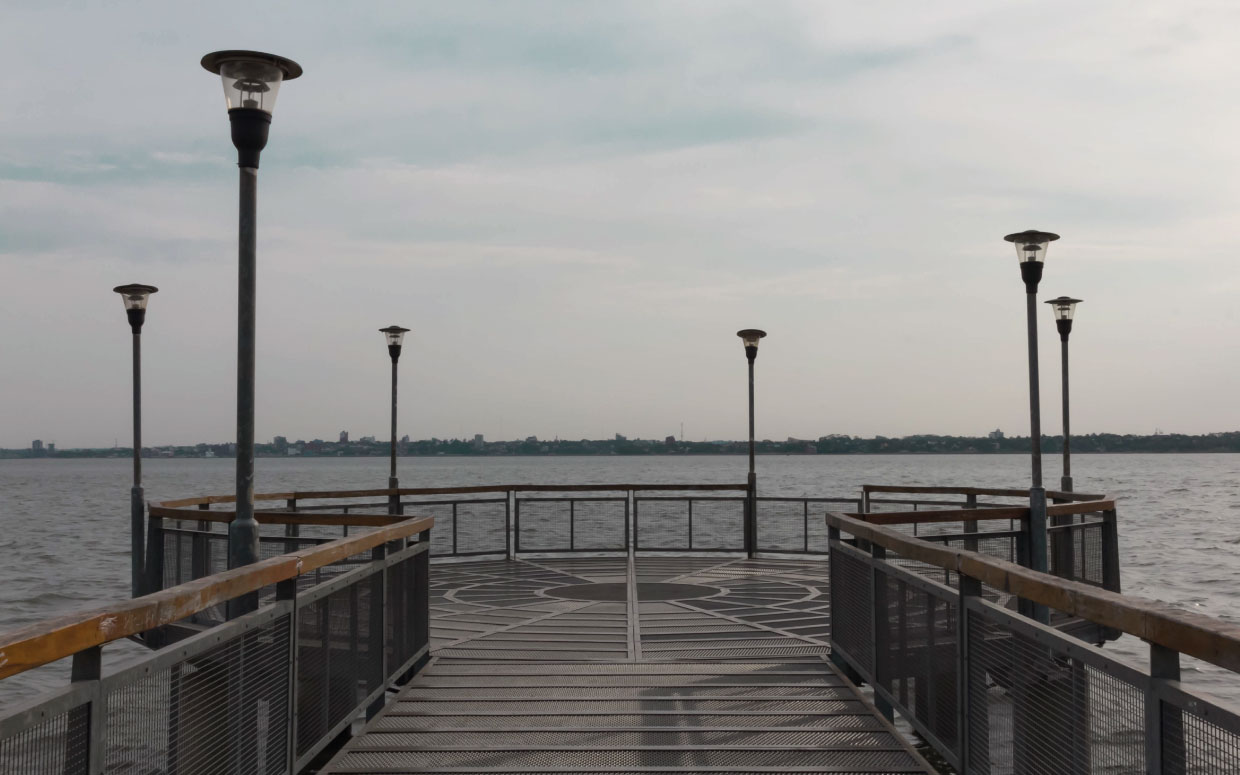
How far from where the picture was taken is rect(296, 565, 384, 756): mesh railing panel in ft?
19.8

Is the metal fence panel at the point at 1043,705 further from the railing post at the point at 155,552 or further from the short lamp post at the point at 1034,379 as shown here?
the railing post at the point at 155,552

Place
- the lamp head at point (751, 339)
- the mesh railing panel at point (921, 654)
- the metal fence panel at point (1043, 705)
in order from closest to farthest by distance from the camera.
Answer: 1. the metal fence panel at point (1043, 705)
2. the mesh railing panel at point (921, 654)
3. the lamp head at point (751, 339)

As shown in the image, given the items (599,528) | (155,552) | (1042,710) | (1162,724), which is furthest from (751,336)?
(1162,724)

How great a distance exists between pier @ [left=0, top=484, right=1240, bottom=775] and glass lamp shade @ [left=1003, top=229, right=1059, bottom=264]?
2800 millimetres

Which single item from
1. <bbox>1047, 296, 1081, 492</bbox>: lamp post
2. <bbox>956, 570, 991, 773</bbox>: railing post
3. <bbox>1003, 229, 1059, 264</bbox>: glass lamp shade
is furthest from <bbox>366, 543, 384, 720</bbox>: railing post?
<bbox>1047, 296, 1081, 492</bbox>: lamp post

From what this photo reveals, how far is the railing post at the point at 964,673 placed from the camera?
5539 mm

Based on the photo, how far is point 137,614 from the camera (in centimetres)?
392

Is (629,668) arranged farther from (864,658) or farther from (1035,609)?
(1035,609)

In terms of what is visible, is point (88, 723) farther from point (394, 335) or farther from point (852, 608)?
point (394, 335)

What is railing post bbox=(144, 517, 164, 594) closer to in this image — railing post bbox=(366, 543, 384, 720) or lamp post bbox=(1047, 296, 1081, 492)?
railing post bbox=(366, 543, 384, 720)

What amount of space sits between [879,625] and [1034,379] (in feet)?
17.5

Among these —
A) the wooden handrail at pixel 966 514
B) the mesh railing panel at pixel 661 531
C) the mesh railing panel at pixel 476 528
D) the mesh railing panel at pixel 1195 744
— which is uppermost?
the wooden handrail at pixel 966 514

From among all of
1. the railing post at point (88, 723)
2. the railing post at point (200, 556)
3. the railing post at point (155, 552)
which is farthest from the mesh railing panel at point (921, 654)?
the railing post at point (155, 552)

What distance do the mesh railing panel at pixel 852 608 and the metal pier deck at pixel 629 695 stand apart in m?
0.29
